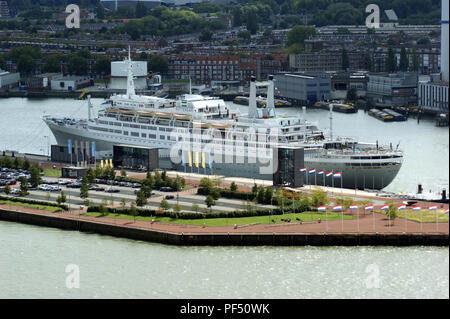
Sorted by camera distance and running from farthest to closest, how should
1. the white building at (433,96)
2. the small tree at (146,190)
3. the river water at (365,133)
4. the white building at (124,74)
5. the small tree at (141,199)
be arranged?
the white building at (124,74), the white building at (433,96), the river water at (365,133), the small tree at (146,190), the small tree at (141,199)

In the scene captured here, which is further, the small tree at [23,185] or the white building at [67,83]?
the white building at [67,83]

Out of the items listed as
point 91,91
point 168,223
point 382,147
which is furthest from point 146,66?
point 168,223

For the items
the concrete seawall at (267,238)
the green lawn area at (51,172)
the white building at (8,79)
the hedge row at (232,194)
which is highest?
the white building at (8,79)

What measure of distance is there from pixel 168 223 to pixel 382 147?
937 cm

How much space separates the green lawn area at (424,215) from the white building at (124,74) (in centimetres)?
3984

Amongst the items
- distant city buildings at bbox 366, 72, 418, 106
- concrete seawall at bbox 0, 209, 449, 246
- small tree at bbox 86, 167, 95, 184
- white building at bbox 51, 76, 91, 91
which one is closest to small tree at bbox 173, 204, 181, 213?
concrete seawall at bbox 0, 209, 449, 246

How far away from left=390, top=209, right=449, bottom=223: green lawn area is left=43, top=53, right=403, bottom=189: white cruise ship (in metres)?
5.64

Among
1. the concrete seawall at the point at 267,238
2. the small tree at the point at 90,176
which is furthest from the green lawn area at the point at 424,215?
the small tree at the point at 90,176

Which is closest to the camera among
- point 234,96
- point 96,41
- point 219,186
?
point 219,186

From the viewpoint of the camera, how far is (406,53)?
6950cm

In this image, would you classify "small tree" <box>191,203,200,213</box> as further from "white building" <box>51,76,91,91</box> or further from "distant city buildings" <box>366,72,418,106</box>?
"white building" <box>51,76,91,91</box>

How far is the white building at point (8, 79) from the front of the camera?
70.6m

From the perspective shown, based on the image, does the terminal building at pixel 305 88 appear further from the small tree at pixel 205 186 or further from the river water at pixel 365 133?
the small tree at pixel 205 186

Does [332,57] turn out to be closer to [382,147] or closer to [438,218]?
[382,147]
